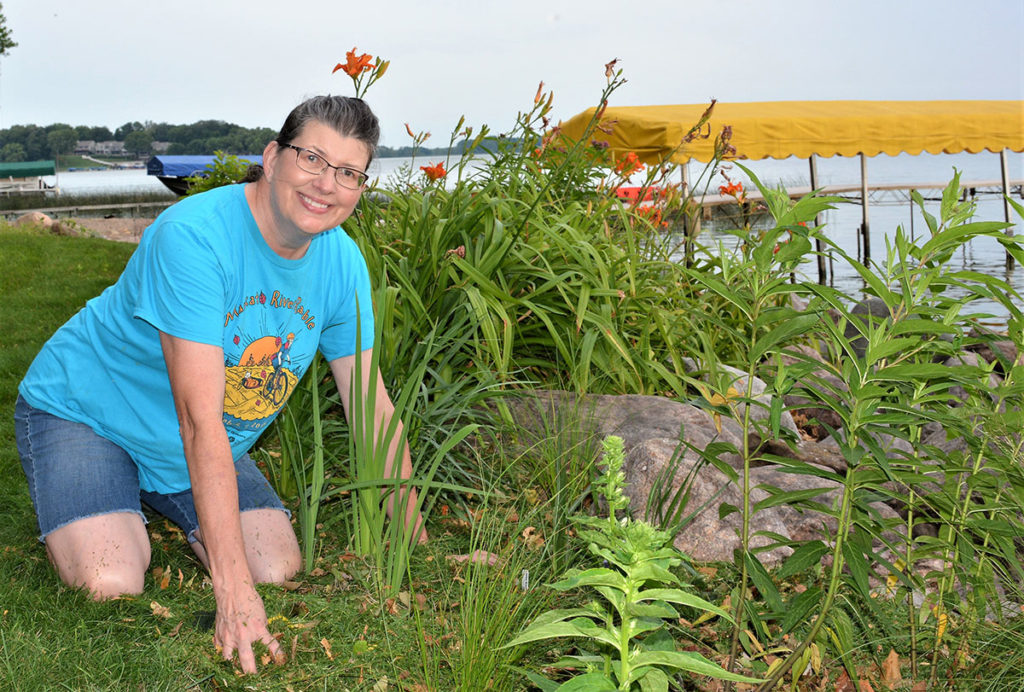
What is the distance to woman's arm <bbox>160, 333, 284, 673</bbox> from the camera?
85.7 inches

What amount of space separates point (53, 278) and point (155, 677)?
806cm

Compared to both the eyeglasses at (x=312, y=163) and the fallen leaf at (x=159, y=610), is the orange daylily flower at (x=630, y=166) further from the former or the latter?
the fallen leaf at (x=159, y=610)

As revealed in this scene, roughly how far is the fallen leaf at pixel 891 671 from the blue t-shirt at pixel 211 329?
1842 mm

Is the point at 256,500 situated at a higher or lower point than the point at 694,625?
higher

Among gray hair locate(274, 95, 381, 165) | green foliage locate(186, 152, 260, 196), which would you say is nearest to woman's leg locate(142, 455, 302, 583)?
gray hair locate(274, 95, 381, 165)

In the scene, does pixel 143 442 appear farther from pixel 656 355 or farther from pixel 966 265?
pixel 966 265

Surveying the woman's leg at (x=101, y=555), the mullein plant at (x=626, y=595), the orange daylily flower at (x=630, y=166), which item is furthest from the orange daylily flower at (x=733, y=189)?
the mullein plant at (x=626, y=595)

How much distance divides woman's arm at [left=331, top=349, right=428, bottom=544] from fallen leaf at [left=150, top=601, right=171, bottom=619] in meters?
0.73

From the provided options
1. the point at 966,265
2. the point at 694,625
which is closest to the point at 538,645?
the point at 694,625

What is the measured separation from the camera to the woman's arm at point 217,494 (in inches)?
85.7

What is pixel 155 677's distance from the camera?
2113mm

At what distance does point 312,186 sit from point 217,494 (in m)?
0.94

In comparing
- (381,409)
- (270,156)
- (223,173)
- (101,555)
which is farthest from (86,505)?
(223,173)

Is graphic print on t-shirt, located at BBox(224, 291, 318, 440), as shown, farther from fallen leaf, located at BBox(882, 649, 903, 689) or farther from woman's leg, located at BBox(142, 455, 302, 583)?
fallen leaf, located at BBox(882, 649, 903, 689)
